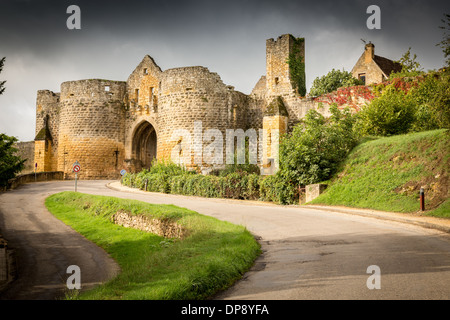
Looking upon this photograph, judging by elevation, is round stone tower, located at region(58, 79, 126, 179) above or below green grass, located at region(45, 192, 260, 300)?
above

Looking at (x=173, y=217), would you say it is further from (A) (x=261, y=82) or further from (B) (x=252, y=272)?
(A) (x=261, y=82)

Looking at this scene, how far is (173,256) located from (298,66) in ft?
81.0

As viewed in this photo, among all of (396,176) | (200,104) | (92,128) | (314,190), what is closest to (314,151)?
(314,190)

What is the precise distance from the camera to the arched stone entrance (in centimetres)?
3884

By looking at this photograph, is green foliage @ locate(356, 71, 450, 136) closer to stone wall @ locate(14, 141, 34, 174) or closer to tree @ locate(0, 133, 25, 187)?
tree @ locate(0, 133, 25, 187)

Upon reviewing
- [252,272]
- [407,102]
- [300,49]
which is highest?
[300,49]

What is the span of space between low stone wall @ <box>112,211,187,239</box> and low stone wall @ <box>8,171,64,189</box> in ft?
50.2

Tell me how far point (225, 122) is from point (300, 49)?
7742mm

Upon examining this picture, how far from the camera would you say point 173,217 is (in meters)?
13.9

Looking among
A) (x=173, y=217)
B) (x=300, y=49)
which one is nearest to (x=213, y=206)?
(x=173, y=217)

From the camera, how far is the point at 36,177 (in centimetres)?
3594

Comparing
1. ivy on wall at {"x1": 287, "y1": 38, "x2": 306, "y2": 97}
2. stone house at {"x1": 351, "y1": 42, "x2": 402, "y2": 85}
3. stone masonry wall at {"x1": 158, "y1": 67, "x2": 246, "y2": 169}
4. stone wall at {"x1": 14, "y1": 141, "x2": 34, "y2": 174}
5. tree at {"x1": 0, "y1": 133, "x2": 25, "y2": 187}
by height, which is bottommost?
tree at {"x1": 0, "y1": 133, "x2": 25, "y2": 187}

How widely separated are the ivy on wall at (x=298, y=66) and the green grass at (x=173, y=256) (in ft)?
56.4

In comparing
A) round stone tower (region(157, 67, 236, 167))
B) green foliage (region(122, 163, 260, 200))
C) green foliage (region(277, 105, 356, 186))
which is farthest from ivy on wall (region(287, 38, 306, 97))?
green foliage (region(277, 105, 356, 186))
